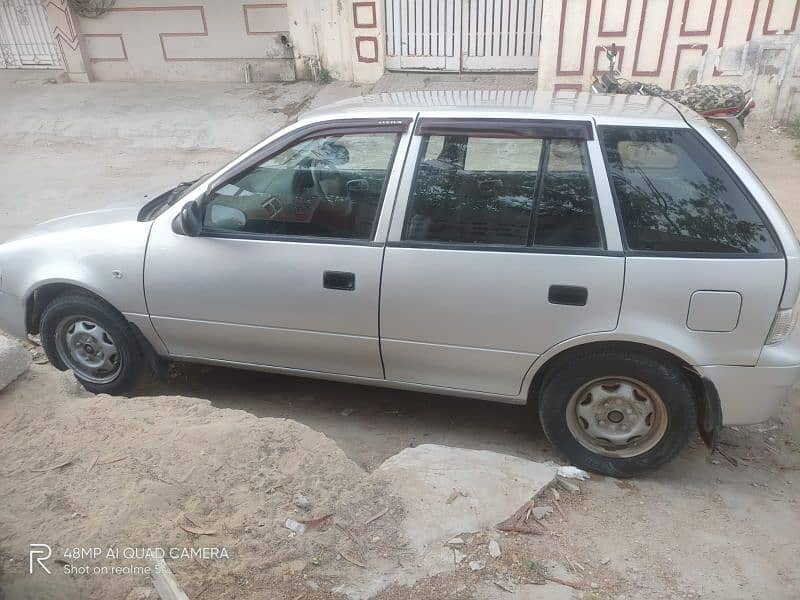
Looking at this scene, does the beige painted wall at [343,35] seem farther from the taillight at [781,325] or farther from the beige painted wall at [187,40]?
the taillight at [781,325]

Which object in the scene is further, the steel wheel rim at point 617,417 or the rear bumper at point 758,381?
the steel wheel rim at point 617,417

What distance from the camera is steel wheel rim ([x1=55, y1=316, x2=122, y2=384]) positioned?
3.68 meters

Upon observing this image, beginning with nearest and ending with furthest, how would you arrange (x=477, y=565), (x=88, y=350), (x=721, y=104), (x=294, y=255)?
1. (x=477, y=565)
2. (x=294, y=255)
3. (x=88, y=350)
4. (x=721, y=104)

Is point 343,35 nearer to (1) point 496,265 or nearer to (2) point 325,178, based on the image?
(2) point 325,178

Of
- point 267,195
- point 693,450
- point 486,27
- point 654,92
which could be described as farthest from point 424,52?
point 693,450

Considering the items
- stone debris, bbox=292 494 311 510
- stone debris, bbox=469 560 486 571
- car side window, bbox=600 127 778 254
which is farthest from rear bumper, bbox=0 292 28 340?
car side window, bbox=600 127 778 254

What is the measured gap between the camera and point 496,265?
2854mm

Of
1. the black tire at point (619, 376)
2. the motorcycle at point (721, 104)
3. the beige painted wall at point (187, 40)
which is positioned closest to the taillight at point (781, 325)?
the black tire at point (619, 376)

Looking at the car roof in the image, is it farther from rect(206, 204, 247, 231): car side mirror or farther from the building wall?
the building wall

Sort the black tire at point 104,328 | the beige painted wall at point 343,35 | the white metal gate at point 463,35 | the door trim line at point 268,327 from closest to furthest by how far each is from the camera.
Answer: the door trim line at point 268,327 < the black tire at point 104,328 < the white metal gate at point 463,35 < the beige painted wall at point 343,35

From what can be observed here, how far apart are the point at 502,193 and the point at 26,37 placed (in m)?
13.6

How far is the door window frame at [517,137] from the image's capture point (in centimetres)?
277

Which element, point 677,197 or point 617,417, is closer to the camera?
point 677,197

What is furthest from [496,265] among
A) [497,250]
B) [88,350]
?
[88,350]
